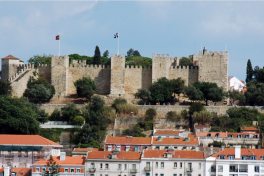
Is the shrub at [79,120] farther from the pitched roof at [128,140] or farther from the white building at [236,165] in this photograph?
the white building at [236,165]

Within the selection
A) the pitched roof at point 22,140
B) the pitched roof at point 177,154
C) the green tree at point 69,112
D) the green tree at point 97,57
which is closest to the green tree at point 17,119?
the pitched roof at point 22,140

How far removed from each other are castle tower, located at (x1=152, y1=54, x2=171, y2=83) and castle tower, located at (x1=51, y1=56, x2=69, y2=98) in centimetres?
849

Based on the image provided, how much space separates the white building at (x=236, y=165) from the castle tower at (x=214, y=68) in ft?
70.6

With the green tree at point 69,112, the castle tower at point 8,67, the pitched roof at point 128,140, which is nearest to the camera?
the pitched roof at point 128,140

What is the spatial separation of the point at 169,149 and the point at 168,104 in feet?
57.5

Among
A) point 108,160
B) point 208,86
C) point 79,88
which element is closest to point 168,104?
point 208,86

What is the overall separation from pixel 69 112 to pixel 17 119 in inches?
A: 239

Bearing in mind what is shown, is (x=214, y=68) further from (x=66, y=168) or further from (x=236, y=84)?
(x=236, y=84)

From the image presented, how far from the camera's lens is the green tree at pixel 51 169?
43031 mm

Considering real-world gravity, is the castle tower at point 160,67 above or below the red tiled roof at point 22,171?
above

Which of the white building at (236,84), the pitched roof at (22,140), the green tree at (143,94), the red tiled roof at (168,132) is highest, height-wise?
the white building at (236,84)

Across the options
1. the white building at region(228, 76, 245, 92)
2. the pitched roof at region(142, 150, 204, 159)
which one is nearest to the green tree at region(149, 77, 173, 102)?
the pitched roof at region(142, 150, 204, 159)

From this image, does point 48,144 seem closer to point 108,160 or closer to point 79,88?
point 108,160

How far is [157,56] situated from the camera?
6681 centimetres
